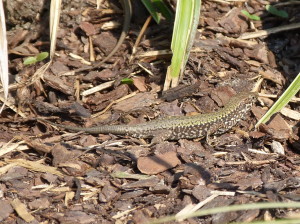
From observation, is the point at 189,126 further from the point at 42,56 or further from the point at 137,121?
the point at 42,56

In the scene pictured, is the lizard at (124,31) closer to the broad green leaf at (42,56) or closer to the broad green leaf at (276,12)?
the broad green leaf at (42,56)

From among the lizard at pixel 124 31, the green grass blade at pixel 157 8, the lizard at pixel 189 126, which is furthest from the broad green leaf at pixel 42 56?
the green grass blade at pixel 157 8

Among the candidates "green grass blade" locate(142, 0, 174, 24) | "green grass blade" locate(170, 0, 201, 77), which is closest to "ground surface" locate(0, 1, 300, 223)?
"green grass blade" locate(142, 0, 174, 24)

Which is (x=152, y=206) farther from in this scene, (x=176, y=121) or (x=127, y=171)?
(x=176, y=121)

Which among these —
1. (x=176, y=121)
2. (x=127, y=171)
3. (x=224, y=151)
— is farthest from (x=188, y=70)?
(x=127, y=171)

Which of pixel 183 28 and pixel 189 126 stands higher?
pixel 183 28

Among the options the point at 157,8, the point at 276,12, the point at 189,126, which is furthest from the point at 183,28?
the point at 276,12
